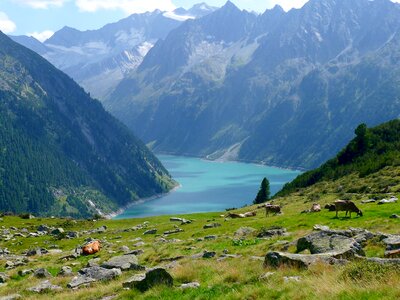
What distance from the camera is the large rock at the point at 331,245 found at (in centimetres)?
2020

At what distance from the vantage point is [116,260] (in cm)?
2941

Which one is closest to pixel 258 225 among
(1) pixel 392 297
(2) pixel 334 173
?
(1) pixel 392 297

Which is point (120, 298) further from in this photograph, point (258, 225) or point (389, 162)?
point (389, 162)

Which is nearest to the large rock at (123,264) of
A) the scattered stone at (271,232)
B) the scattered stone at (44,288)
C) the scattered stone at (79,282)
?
the scattered stone at (79,282)

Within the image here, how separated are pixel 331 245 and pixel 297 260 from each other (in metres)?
3.66

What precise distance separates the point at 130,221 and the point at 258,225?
50387mm

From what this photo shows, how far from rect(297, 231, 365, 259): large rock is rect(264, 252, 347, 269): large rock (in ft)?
2.48

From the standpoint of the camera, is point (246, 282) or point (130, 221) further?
point (130, 221)

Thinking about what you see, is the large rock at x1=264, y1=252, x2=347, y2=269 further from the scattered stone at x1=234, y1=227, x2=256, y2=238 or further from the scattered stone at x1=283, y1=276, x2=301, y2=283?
the scattered stone at x1=234, y1=227, x2=256, y2=238

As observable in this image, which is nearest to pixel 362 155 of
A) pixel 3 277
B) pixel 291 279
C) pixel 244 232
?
pixel 244 232

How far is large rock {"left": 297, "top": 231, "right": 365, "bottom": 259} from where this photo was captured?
795 inches

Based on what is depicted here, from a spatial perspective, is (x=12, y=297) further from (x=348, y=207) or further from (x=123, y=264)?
(x=348, y=207)

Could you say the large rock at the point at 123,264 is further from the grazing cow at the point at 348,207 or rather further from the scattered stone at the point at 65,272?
the grazing cow at the point at 348,207

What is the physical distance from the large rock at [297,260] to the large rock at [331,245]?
757 mm
